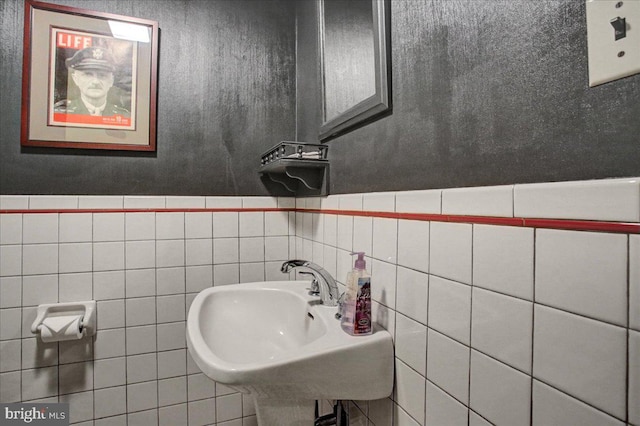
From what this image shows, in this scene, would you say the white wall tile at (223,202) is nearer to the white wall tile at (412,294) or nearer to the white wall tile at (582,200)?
the white wall tile at (412,294)

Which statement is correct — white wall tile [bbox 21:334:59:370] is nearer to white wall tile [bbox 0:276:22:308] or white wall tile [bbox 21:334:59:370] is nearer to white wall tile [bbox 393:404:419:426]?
white wall tile [bbox 0:276:22:308]

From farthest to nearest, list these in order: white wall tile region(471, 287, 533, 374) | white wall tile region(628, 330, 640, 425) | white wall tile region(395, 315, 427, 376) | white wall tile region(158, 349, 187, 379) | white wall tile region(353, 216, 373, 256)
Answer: white wall tile region(158, 349, 187, 379) → white wall tile region(353, 216, 373, 256) → white wall tile region(395, 315, 427, 376) → white wall tile region(471, 287, 533, 374) → white wall tile region(628, 330, 640, 425)

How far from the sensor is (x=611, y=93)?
420 millimetres

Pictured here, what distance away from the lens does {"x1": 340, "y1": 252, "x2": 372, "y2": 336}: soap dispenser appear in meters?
0.84

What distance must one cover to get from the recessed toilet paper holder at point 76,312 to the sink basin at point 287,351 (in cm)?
56

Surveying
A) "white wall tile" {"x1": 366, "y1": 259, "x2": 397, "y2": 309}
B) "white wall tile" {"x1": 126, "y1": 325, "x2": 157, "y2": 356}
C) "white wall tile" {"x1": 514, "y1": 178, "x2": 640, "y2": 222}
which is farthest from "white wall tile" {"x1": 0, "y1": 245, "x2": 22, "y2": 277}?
"white wall tile" {"x1": 514, "y1": 178, "x2": 640, "y2": 222}

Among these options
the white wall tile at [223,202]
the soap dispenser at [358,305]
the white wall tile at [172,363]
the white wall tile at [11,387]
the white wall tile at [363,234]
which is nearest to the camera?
the soap dispenser at [358,305]

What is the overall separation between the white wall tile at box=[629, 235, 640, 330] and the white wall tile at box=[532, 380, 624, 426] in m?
0.14

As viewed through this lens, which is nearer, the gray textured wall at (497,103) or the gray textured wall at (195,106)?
the gray textured wall at (497,103)

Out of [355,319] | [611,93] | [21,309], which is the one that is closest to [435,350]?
[355,319]

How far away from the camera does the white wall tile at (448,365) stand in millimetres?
618

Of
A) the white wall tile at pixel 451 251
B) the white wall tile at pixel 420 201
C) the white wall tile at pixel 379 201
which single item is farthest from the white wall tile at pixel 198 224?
the white wall tile at pixel 451 251

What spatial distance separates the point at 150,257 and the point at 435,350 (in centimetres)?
134

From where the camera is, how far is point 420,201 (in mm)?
757
